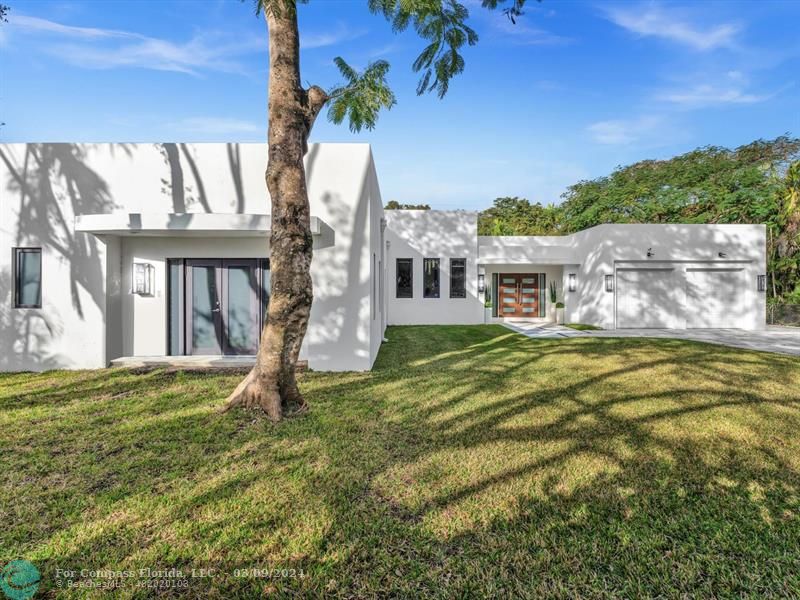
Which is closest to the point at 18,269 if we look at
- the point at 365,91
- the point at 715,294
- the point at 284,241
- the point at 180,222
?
the point at 180,222

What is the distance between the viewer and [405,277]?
56.0 feet

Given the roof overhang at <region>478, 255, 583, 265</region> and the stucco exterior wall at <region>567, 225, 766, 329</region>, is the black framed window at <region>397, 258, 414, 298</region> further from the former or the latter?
the stucco exterior wall at <region>567, 225, 766, 329</region>

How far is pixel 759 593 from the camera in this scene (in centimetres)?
216

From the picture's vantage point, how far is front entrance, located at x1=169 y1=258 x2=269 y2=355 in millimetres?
8625

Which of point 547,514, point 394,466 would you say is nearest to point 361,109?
point 394,466

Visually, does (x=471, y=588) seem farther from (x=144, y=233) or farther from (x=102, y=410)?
(x=144, y=233)

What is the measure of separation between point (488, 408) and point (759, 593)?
3482 millimetres

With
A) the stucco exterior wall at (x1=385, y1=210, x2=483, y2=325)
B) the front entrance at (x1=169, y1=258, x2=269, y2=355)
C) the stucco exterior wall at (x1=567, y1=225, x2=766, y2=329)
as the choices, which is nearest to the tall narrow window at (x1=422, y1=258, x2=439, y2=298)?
the stucco exterior wall at (x1=385, y1=210, x2=483, y2=325)

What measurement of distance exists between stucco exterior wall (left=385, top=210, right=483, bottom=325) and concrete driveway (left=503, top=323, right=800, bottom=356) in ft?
8.04

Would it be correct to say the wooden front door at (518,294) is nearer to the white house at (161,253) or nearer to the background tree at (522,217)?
the white house at (161,253)

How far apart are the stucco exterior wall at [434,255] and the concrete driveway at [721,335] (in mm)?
2452

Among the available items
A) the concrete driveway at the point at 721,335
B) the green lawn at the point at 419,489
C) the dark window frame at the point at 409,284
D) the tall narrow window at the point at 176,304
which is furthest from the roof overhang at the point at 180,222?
the dark window frame at the point at 409,284

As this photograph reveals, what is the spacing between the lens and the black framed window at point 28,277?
8008 mm

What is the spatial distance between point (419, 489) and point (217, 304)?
7079 millimetres
